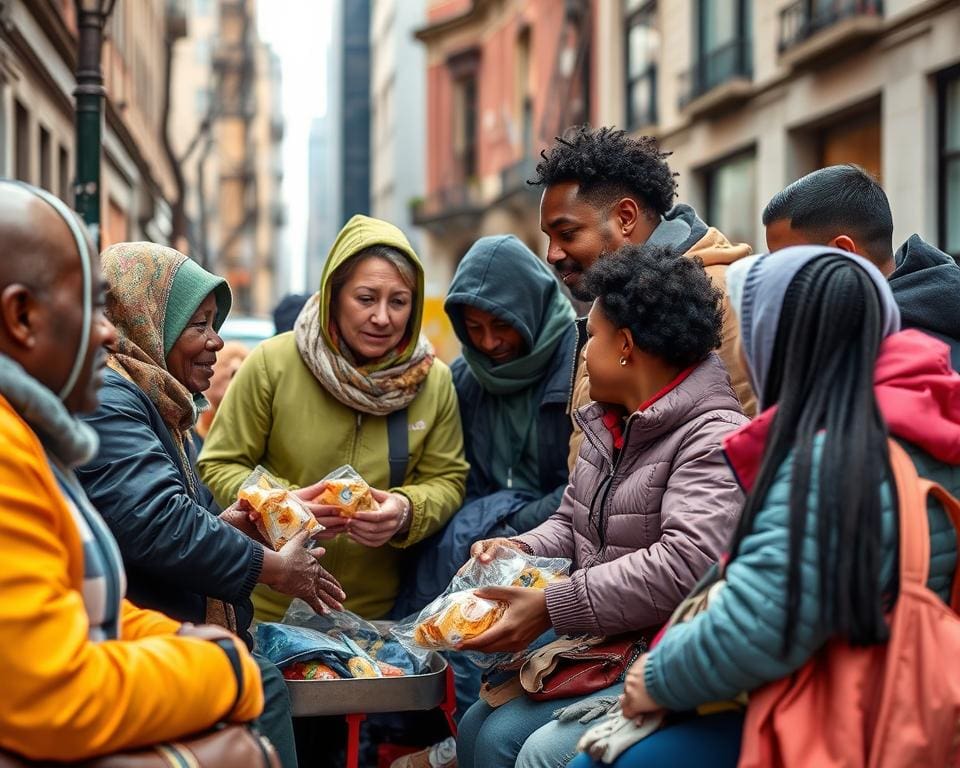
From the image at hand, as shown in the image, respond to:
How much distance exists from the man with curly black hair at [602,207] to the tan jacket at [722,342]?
0.01m

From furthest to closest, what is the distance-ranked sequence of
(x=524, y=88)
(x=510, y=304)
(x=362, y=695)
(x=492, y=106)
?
(x=492, y=106)
(x=524, y=88)
(x=510, y=304)
(x=362, y=695)

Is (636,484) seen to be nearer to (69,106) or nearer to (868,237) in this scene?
(868,237)

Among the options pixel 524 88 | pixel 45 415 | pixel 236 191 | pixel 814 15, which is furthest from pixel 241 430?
pixel 236 191

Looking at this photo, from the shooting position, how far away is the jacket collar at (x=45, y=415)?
228cm

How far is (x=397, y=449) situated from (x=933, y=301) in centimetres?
196

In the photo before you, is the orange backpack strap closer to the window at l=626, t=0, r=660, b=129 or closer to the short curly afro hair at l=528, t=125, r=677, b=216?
the short curly afro hair at l=528, t=125, r=677, b=216

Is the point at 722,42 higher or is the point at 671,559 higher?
the point at 722,42

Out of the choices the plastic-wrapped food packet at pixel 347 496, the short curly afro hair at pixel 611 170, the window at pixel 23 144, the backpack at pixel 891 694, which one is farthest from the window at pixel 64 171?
the backpack at pixel 891 694

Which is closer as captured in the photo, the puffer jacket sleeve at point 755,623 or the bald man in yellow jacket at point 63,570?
the bald man in yellow jacket at point 63,570

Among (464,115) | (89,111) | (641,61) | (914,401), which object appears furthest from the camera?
(464,115)

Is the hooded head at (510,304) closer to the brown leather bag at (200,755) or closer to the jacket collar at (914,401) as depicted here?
the jacket collar at (914,401)

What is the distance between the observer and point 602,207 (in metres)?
4.55

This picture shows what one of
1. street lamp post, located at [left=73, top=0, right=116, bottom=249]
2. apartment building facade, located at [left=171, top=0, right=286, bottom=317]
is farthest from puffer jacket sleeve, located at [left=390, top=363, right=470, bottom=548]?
apartment building facade, located at [left=171, top=0, right=286, bottom=317]

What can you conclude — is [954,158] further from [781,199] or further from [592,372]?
[592,372]
